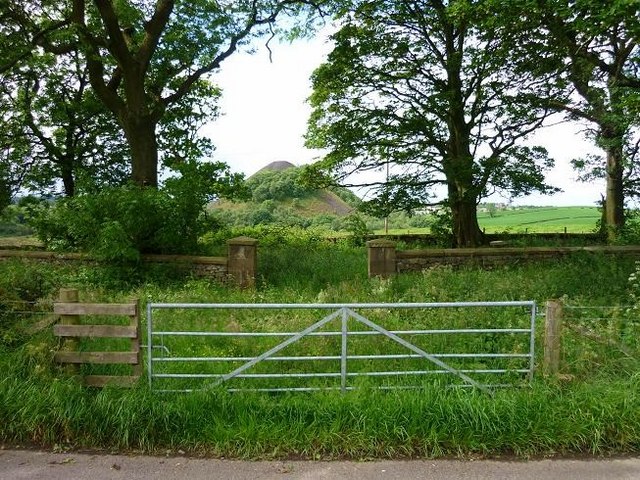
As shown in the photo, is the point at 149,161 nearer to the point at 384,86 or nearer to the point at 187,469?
the point at 384,86

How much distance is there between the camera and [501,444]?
14.8ft

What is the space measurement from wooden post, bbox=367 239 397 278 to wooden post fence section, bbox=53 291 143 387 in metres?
6.91

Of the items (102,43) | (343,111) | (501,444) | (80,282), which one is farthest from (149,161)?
(501,444)

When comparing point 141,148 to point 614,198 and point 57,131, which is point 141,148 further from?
point 614,198

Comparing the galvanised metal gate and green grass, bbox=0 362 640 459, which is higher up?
the galvanised metal gate

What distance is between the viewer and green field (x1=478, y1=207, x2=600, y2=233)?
1907 centimetres

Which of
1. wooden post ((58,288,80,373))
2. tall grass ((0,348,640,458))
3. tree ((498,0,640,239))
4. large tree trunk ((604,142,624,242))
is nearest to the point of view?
tall grass ((0,348,640,458))

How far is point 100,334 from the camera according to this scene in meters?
5.28

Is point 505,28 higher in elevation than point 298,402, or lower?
higher

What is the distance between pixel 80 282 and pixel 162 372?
Result: 20.8 ft

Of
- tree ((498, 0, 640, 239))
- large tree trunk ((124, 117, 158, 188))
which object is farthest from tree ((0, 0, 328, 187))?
tree ((498, 0, 640, 239))

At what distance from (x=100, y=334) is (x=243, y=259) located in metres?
5.81

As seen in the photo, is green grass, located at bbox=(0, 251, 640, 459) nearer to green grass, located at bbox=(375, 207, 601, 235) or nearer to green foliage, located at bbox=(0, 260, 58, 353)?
green foliage, located at bbox=(0, 260, 58, 353)

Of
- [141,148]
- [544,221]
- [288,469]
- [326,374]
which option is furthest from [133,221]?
[544,221]
